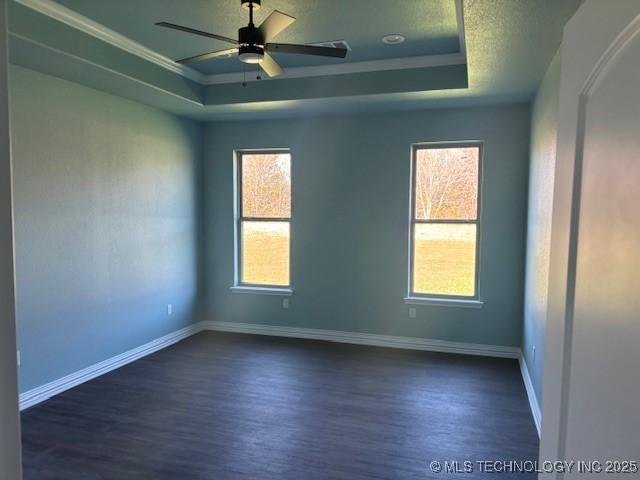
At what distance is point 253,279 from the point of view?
5.72 metres

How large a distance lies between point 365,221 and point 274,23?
298cm

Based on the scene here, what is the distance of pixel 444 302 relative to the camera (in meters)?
4.89

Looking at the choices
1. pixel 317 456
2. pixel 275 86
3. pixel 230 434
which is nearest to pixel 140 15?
pixel 275 86

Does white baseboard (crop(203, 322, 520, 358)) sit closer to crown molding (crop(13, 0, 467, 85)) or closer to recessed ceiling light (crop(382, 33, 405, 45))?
crown molding (crop(13, 0, 467, 85))

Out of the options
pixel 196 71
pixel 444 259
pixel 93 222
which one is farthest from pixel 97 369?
pixel 444 259

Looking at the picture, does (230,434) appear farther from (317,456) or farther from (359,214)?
(359,214)

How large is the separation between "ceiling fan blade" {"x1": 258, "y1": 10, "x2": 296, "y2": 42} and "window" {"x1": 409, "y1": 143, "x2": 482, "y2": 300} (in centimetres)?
279

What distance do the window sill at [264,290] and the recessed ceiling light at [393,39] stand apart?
301 centimetres

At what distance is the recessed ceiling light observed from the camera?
11.6ft

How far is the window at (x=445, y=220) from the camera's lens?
4.81 m

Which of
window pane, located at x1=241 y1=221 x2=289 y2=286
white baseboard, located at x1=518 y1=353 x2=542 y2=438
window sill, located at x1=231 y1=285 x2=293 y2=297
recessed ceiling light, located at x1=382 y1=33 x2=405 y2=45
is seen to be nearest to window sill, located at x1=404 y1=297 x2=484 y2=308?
white baseboard, located at x1=518 y1=353 x2=542 y2=438

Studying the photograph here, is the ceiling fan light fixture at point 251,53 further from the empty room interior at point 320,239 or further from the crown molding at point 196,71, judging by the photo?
the crown molding at point 196,71

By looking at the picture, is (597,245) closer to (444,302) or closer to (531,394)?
(531,394)

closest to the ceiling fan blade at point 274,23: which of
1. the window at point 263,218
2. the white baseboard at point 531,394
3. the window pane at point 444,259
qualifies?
the white baseboard at point 531,394
